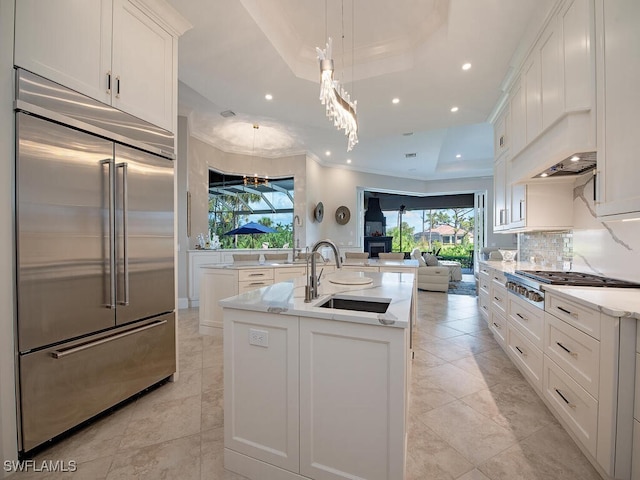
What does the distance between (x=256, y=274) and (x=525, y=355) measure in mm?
2948

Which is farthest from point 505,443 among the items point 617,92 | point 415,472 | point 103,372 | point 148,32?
point 148,32

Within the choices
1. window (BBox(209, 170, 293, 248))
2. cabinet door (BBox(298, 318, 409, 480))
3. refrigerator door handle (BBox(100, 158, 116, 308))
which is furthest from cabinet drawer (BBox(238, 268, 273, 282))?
window (BBox(209, 170, 293, 248))

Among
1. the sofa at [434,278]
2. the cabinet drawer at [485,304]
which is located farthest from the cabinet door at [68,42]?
the sofa at [434,278]

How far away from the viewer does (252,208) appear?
6.66m

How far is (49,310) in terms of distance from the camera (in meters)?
1.54

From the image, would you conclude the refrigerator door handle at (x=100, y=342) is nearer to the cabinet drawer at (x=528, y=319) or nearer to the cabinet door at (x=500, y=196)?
the cabinet drawer at (x=528, y=319)

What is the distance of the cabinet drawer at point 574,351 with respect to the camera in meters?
1.46

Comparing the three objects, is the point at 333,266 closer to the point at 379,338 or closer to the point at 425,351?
the point at 425,351

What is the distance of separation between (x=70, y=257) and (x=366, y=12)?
3033 mm

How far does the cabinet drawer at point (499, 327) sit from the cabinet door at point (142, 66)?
3.72m

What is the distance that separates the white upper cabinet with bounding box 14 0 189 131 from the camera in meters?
1.52

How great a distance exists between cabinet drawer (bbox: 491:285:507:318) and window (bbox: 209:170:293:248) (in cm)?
422

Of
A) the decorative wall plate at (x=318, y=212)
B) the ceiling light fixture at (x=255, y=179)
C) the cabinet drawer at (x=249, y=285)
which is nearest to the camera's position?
the cabinet drawer at (x=249, y=285)

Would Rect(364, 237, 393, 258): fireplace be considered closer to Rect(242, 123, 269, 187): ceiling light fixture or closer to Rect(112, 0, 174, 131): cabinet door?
Rect(242, 123, 269, 187): ceiling light fixture
